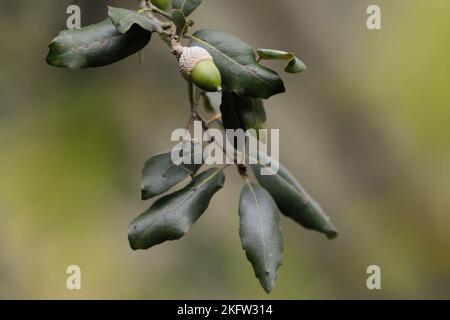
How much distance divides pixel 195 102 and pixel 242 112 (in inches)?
2.9

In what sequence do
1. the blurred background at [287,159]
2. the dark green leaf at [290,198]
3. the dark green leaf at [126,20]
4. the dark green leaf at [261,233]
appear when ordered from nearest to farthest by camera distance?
the dark green leaf at [126,20] < the dark green leaf at [261,233] < the dark green leaf at [290,198] < the blurred background at [287,159]

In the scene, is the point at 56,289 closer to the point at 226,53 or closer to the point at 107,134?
the point at 107,134

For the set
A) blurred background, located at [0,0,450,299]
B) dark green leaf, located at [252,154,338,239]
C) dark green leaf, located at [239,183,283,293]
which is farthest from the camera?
blurred background, located at [0,0,450,299]

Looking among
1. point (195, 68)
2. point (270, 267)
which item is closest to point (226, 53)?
point (195, 68)

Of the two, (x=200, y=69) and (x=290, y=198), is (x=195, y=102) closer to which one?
(x=200, y=69)

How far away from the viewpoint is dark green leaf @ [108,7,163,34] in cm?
74

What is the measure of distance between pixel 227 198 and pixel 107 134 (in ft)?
1.72

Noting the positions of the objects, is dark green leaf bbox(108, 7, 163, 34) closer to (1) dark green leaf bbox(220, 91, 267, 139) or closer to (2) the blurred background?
(1) dark green leaf bbox(220, 91, 267, 139)

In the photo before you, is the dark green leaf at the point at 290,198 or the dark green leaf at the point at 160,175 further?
the dark green leaf at the point at 290,198

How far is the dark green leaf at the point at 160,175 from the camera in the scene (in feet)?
2.79

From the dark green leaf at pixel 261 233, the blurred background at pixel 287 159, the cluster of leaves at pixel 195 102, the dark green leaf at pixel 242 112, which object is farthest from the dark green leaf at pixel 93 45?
the blurred background at pixel 287 159

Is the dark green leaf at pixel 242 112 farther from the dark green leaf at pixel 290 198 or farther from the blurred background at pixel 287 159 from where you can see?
the blurred background at pixel 287 159

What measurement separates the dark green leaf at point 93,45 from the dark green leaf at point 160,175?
164 millimetres

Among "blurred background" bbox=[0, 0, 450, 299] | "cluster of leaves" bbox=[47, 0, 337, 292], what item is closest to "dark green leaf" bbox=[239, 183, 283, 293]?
"cluster of leaves" bbox=[47, 0, 337, 292]
